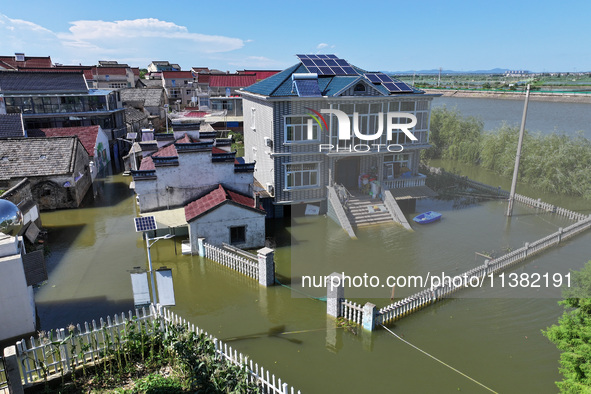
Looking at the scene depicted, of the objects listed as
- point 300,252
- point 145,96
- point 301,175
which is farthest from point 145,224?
point 145,96

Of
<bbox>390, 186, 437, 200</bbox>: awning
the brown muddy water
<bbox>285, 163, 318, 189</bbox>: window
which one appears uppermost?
<bbox>285, 163, 318, 189</bbox>: window

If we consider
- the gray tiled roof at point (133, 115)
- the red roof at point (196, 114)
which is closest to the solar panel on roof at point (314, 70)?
the red roof at point (196, 114)

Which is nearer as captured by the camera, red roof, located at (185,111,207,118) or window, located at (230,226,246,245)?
window, located at (230,226,246,245)

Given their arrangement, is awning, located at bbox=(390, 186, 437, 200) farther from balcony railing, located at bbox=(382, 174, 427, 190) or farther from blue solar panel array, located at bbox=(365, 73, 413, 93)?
blue solar panel array, located at bbox=(365, 73, 413, 93)

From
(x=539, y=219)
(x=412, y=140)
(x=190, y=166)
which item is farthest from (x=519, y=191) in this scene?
(x=190, y=166)

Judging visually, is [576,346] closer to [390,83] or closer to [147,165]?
[390,83]

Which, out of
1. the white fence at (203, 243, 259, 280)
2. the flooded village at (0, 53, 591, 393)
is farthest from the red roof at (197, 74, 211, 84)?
the white fence at (203, 243, 259, 280)
